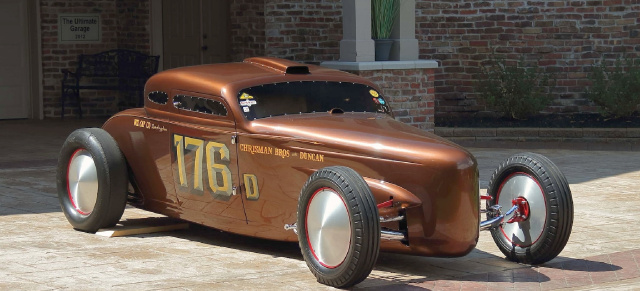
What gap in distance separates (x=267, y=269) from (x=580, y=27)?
10086 mm

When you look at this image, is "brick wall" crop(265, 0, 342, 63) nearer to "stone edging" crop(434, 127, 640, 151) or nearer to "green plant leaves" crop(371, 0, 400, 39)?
"green plant leaves" crop(371, 0, 400, 39)

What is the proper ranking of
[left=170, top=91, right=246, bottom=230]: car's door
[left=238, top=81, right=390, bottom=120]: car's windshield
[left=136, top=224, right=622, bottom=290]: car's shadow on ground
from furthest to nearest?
[left=238, top=81, right=390, bottom=120]: car's windshield
[left=170, top=91, right=246, bottom=230]: car's door
[left=136, top=224, right=622, bottom=290]: car's shadow on ground

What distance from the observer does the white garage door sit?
61.2ft

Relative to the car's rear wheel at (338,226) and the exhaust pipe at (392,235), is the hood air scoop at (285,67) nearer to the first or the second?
the car's rear wheel at (338,226)

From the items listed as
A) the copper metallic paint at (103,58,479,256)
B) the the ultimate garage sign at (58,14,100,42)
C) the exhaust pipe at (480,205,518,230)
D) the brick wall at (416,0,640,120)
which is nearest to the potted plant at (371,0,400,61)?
the brick wall at (416,0,640,120)

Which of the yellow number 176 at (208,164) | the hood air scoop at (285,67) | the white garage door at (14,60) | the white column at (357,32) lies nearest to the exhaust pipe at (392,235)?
the yellow number 176 at (208,164)

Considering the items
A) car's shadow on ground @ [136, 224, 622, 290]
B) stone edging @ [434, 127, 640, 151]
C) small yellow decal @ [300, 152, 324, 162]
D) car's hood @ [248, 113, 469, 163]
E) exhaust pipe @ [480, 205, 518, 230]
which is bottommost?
car's shadow on ground @ [136, 224, 622, 290]

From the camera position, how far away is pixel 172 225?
921cm

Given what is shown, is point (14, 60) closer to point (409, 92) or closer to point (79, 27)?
point (79, 27)

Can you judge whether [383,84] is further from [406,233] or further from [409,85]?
[406,233]

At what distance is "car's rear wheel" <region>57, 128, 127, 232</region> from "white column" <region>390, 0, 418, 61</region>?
648 cm

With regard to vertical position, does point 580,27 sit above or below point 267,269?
above

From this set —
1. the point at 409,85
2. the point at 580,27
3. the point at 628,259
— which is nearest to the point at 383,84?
the point at 409,85

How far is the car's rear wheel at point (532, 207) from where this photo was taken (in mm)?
7621
